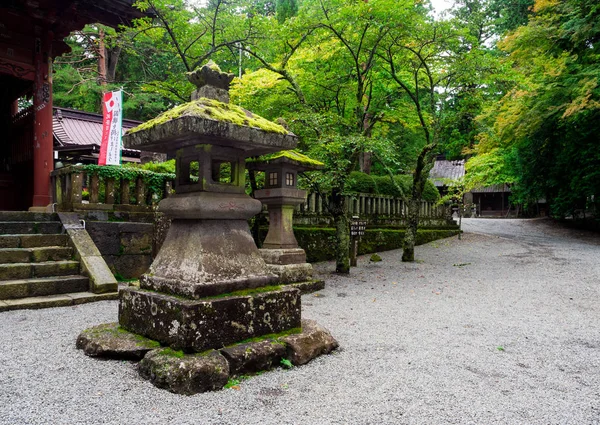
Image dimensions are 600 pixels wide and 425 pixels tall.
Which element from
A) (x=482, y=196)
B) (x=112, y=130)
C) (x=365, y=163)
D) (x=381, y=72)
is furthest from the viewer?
(x=482, y=196)

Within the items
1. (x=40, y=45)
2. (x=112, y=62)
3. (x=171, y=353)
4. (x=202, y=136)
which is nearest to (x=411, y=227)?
(x=202, y=136)

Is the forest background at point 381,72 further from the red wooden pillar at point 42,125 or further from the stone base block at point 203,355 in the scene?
the stone base block at point 203,355

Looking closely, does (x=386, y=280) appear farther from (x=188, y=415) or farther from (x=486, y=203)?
(x=486, y=203)

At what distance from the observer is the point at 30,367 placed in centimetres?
312

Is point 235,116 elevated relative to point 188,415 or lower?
elevated

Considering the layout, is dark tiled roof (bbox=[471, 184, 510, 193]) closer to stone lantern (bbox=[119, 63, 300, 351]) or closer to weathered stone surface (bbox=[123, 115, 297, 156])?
weathered stone surface (bbox=[123, 115, 297, 156])

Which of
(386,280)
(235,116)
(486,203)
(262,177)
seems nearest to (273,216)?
(262,177)

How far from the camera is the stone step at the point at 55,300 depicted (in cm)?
505

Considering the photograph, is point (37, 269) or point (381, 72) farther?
point (381, 72)

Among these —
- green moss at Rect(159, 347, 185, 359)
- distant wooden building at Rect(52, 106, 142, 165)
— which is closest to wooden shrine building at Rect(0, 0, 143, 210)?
distant wooden building at Rect(52, 106, 142, 165)

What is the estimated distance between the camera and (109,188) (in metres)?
7.38

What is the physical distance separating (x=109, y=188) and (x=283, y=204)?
10.9ft

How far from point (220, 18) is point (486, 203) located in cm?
2823

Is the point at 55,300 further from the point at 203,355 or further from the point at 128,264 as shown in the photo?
the point at 203,355
